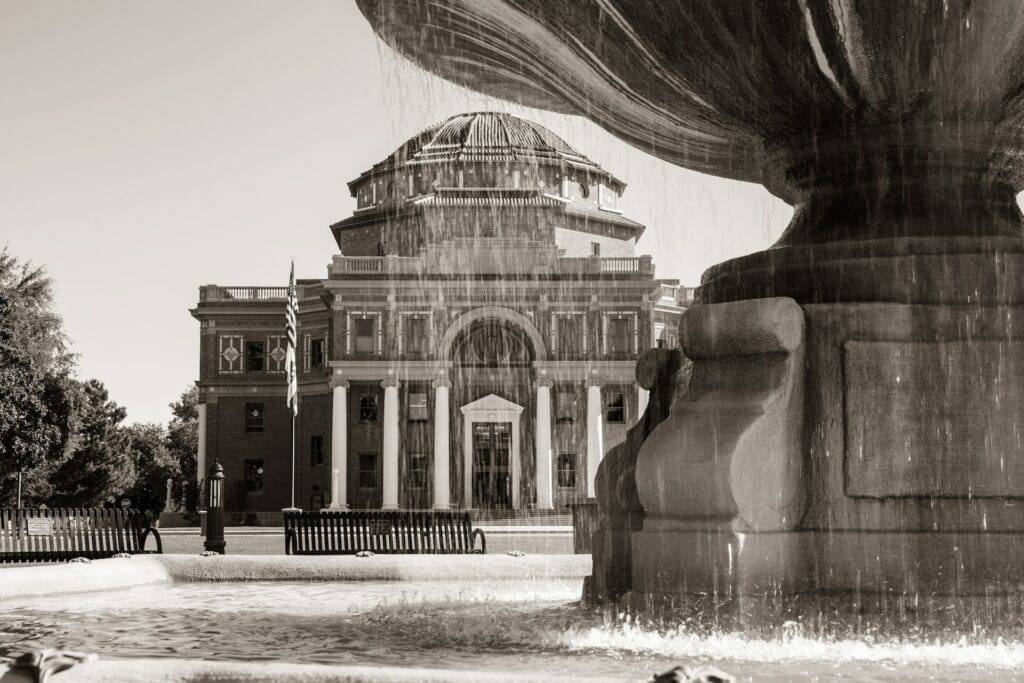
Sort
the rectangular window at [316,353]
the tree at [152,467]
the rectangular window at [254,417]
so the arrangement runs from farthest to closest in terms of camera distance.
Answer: the tree at [152,467] → the rectangular window at [316,353] → the rectangular window at [254,417]

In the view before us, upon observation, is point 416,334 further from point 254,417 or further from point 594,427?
point 254,417

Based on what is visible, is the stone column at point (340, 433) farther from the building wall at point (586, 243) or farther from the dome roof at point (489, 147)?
the building wall at point (586, 243)

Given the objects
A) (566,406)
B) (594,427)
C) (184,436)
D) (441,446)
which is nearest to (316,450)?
(441,446)

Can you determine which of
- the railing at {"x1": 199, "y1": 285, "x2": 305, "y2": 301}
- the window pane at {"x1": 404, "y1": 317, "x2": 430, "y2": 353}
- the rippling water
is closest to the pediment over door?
the window pane at {"x1": 404, "y1": 317, "x2": 430, "y2": 353}

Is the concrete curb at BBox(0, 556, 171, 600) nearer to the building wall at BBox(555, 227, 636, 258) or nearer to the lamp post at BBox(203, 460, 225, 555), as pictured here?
the lamp post at BBox(203, 460, 225, 555)

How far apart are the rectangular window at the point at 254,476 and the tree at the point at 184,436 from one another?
1102 cm

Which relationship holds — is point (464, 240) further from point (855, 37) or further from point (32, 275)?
point (855, 37)

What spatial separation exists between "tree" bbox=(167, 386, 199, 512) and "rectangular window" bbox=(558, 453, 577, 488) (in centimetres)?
2708

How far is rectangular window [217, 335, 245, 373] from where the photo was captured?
66375 mm

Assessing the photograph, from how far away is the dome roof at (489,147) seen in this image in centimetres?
6034

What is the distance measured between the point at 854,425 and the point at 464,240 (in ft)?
184

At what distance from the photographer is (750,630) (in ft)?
17.3

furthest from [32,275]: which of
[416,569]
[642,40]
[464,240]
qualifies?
[642,40]

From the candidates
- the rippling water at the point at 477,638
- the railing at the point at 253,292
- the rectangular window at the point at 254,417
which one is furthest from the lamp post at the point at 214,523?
the railing at the point at 253,292
